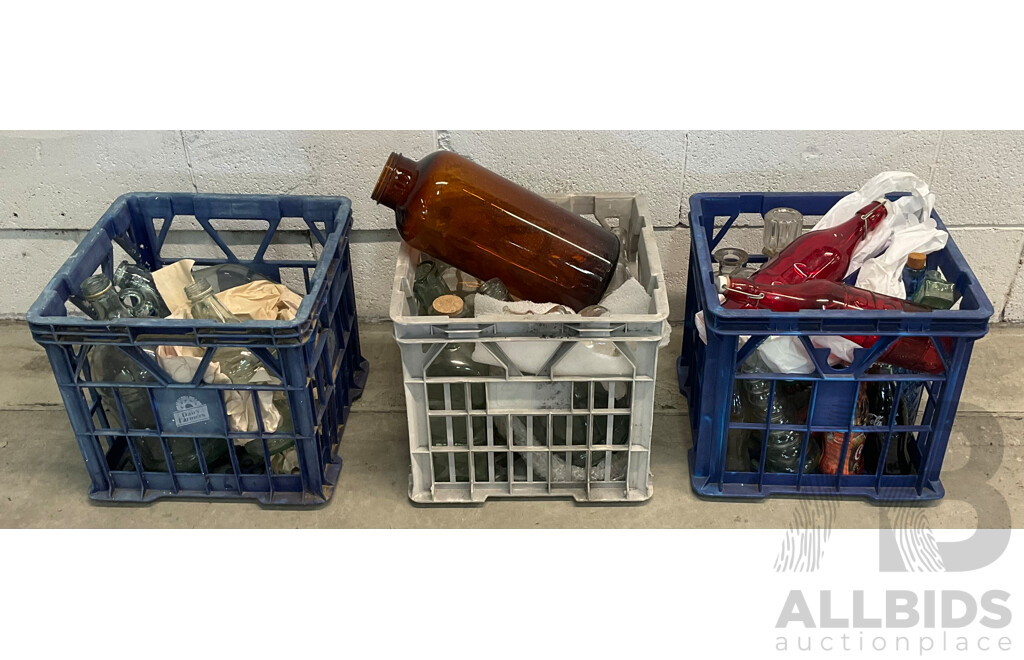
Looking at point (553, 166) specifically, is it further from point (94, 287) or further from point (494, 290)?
point (94, 287)

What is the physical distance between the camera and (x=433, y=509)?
1964mm

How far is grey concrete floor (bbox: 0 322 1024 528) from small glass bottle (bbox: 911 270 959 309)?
38 cm

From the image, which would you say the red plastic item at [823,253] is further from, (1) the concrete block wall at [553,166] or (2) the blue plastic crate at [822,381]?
(1) the concrete block wall at [553,166]

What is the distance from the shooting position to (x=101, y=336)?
1.75m

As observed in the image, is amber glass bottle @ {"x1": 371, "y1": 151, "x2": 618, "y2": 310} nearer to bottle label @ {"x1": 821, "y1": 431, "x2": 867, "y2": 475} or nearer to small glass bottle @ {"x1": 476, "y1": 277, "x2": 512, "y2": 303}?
small glass bottle @ {"x1": 476, "y1": 277, "x2": 512, "y2": 303}

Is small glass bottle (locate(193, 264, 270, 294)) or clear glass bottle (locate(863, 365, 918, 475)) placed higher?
small glass bottle (locate(193, 264, 270, 294))

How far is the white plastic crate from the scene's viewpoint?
5.75 feet

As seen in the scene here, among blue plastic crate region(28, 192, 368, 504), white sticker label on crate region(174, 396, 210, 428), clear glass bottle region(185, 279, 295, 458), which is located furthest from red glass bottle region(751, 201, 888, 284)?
white sticker label on crate region(174, 396, 210, 428)

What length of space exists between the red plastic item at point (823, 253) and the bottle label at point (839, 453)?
313 mm

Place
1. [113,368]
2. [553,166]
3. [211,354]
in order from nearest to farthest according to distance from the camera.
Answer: [211,354] → [113,368] → [553,166]

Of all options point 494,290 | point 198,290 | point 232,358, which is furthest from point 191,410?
point 494,290

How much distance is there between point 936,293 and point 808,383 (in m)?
0.29

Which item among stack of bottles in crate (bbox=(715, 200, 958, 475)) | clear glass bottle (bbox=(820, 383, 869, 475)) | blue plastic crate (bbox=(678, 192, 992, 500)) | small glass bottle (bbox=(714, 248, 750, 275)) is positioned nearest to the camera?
blue plastic crate (bbox=(678, 192, 992, 500))

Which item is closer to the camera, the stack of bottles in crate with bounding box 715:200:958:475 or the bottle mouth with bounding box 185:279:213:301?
the stack of bottles in crate with bounding box 715:200:958:475
